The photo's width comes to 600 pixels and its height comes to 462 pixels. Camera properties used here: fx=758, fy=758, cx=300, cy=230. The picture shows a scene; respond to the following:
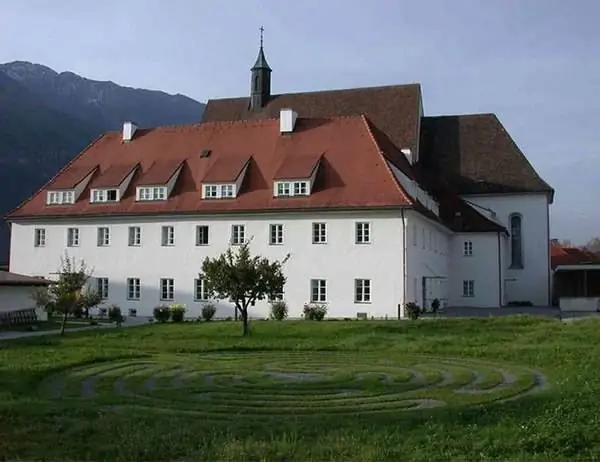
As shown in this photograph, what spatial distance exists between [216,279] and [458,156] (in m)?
33.1

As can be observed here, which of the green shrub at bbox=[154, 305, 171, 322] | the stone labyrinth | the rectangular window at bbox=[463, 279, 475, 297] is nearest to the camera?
the stone labyrinth

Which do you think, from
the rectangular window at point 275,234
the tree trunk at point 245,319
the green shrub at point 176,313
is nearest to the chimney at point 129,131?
the rectangular window at point 275,234

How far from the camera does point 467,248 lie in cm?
5116

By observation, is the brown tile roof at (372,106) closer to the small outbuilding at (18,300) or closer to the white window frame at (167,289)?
the white window frame at (167,289)

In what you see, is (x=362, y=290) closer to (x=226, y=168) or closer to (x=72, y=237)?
(x=226, y=168)

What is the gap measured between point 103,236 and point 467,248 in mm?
23805

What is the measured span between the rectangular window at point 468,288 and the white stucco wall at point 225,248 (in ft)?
48.7

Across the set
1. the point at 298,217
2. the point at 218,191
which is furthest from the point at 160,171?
the point at 298,217

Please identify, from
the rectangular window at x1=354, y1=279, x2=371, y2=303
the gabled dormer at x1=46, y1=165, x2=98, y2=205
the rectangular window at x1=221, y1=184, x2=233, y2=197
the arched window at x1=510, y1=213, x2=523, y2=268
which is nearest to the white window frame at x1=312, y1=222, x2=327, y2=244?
the rectangular window at x1=354, y1=279, x2=371, y2=303

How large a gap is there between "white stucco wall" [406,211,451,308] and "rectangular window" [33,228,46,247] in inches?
870

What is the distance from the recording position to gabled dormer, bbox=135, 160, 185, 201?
42969 millimetres

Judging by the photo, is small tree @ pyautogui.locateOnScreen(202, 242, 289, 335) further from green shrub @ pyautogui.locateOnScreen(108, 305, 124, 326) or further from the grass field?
green shrub @ pyautogui.locateOnScreen(108, 305, 124, 326)

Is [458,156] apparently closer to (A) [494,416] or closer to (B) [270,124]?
(B) [270,124]

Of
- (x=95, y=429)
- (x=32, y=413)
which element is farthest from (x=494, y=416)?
(x=32, y=413)
